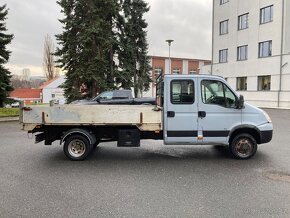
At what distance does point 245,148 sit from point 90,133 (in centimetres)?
423

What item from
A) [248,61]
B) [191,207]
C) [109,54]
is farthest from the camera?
[248,61]

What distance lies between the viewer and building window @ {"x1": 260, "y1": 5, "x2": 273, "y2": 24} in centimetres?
3072

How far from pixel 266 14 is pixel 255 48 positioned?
369 cm

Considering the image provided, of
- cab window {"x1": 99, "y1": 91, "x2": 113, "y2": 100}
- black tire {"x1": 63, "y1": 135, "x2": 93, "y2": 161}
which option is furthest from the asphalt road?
cab window {"x1": 99, "y1": 91, "x2": 113, "y2": 100}

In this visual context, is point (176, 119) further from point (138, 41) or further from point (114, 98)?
point (138, 41)

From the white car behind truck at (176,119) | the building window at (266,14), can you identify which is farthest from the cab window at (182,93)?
the building window at (266,14)

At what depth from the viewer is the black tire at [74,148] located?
7815 mm

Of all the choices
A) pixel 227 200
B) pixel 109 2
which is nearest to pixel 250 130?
pixel 227 200

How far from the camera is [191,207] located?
15.4ft

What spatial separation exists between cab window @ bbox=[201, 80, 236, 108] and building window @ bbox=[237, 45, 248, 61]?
28.1 m

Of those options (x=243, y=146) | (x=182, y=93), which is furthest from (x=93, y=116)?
(x=243, y=146)

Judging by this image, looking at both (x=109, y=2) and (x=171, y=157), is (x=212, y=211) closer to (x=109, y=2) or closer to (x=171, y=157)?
(x=171, y=157)

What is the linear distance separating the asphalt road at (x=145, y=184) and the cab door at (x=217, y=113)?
0.71m

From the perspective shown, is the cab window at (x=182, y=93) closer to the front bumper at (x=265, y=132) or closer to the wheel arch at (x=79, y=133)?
the front bumper at (x=265, y=132)
